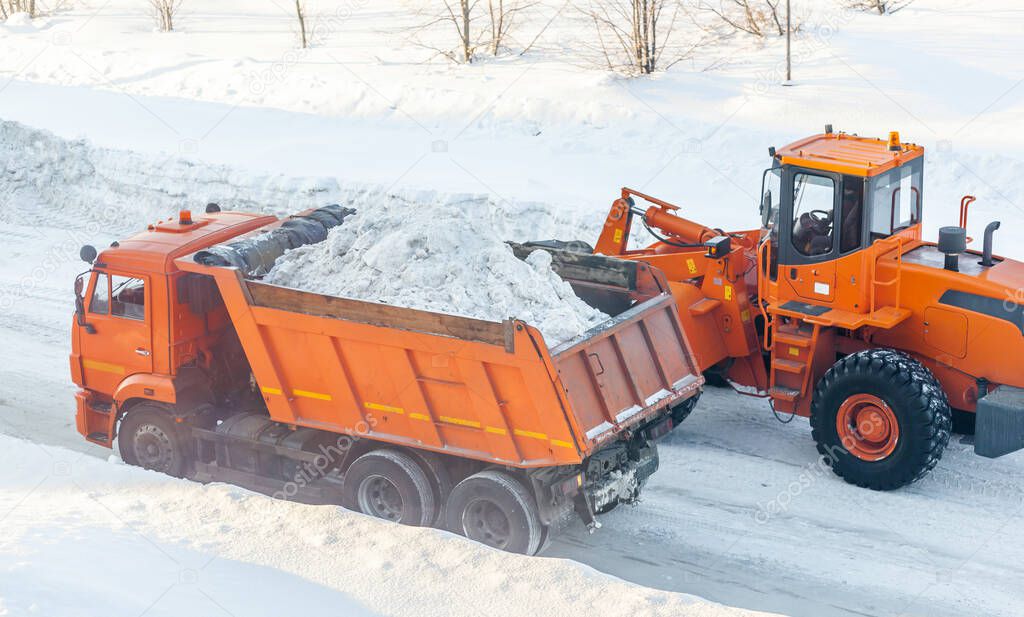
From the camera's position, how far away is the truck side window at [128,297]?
10.2 meters

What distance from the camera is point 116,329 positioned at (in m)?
10.4

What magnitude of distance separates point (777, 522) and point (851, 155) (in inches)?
137

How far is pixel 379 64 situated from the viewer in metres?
24.1

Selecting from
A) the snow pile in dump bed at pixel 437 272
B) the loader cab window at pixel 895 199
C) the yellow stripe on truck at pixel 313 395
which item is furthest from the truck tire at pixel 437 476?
the loader cab window at pixel 895 199

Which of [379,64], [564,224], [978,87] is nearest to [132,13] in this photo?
[379,64]

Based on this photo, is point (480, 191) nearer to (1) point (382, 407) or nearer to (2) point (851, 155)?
(2) point (851, 155)

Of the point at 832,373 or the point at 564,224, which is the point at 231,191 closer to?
the point at 564,224

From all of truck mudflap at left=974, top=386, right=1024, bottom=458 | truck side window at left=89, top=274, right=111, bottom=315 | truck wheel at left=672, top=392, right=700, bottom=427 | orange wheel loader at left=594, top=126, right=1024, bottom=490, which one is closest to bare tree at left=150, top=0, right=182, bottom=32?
truck side window at left=89, top=274, right=111, bottom=315

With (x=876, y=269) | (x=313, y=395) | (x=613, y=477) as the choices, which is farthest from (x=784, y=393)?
(x=313, y=395)

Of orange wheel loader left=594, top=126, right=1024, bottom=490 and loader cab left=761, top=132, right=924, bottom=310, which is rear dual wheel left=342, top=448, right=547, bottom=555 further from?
loader cab left=761, top=132, right=924, bottom=310

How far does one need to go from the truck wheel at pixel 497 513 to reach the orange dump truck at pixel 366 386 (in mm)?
13

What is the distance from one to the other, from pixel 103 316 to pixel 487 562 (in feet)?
14.6

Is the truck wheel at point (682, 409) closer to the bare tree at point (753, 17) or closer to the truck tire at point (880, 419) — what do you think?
the truck tire at point (880, 419)

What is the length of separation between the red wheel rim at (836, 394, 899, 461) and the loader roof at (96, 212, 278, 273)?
5.71 metres
